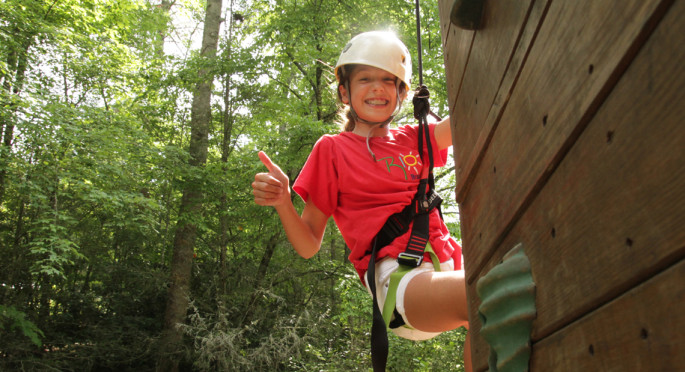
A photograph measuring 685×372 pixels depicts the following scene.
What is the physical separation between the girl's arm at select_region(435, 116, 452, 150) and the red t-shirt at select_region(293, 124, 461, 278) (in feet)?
0.11

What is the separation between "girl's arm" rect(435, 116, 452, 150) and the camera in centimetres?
239

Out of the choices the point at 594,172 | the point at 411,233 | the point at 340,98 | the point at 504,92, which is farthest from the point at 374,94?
the point at 594,172

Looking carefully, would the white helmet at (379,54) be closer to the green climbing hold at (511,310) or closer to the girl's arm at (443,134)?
the girl's arm at (443,134)

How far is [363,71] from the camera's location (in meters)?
2.52

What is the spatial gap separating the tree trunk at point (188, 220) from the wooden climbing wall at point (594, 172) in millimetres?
8887

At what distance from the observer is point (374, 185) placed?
88.4 inches

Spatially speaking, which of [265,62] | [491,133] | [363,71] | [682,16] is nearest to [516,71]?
[491,133]

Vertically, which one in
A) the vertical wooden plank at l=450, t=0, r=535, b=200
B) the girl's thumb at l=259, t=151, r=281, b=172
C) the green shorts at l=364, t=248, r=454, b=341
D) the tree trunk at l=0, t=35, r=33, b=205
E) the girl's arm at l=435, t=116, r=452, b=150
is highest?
the tree trunk at l=0, t=35, r=33, b=205

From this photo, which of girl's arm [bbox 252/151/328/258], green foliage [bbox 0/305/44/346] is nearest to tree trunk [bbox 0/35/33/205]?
green foliage [bbox 0/305/44/346]

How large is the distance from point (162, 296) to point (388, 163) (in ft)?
35.2

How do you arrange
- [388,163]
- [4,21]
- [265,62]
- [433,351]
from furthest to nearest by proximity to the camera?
[265,62]
[4,21]
[433,351]
[388,163]

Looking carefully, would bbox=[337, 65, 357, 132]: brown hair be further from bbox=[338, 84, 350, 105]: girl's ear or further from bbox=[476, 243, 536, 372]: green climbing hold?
bbox=[476, 243, 536, 372]: green climbing hold

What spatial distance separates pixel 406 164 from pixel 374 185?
0.65ft

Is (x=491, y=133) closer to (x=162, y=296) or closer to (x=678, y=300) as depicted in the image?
(x=678, y=300)
